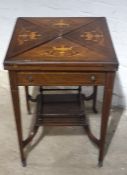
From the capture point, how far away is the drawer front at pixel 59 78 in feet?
3.74

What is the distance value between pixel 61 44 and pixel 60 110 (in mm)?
524

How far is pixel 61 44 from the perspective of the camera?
3.93ft

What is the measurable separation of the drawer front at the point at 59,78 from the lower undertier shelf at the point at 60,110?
0.37m

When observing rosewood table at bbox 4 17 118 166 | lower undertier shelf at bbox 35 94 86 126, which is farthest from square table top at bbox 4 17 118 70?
lower undertier shelf at bbox 35 94 86 126

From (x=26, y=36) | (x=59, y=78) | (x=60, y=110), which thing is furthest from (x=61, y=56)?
(x=60, y=110)

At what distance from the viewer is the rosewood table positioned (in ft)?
3.63

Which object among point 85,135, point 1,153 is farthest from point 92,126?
point 1,153

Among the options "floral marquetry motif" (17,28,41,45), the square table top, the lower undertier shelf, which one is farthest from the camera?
the lower undertier shelf

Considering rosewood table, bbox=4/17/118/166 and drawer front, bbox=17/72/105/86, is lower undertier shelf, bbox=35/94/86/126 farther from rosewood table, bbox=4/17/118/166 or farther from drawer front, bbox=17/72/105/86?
drawer front, bbox=17/72/105/86

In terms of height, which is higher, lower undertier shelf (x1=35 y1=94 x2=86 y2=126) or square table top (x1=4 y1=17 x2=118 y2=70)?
square table top (x1=4 y1=17 x2=118 y2=70)

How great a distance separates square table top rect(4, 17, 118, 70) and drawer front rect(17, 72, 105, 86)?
0.15 ft

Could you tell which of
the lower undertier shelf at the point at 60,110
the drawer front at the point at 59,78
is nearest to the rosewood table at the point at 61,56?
the drawer front at the point at 59,78

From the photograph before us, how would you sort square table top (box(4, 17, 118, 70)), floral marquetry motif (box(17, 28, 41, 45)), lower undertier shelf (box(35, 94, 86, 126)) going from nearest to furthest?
1. square table top (box(4, 17, 118, 70))
2. floral marquetry motif (box(17, 28, 41, 45))
3. lower undertier shelf (box(35, 94, 86, 126))

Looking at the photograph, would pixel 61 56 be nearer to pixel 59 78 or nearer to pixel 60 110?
pixel 59 78
